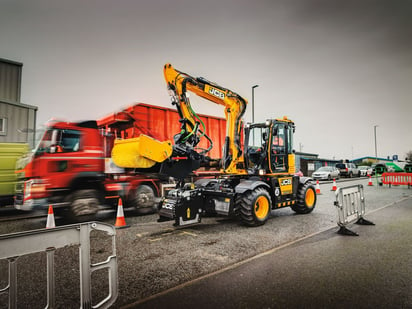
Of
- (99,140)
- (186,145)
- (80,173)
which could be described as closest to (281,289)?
(186,145)

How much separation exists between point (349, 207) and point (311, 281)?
3530 millimetres

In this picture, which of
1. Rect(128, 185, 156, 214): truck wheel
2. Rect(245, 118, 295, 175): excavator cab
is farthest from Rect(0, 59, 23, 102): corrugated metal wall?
Rect(245, 118, 295, 175): excavator cab

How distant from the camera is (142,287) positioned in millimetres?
3078

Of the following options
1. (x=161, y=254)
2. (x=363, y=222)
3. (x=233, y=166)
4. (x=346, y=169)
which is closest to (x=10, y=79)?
(x=233, y=166)

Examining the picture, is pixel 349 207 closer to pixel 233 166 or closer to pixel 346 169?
pixel 233 166

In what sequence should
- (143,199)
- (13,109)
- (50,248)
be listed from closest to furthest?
(50,248) < (143,199) < (13,109)

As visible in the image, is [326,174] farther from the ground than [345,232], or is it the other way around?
[326,174]

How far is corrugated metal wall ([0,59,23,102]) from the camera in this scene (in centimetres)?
1521

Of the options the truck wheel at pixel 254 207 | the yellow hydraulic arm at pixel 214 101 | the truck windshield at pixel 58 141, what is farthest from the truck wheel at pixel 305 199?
the truck windshield at pixel 58 141

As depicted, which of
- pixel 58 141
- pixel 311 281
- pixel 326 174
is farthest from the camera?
pixel 326 174

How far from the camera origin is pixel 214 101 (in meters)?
7.16

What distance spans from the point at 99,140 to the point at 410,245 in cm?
770

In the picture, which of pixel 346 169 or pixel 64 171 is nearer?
pixel 64 171

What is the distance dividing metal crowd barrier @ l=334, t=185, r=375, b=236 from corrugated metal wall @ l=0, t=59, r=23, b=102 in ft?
60.0
